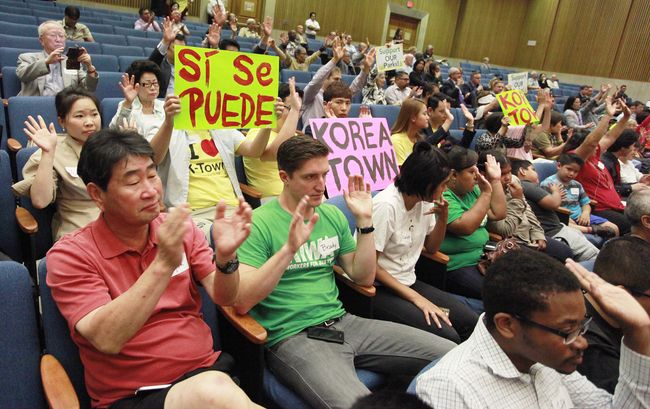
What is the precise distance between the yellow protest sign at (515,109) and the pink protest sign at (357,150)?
1.74 metres

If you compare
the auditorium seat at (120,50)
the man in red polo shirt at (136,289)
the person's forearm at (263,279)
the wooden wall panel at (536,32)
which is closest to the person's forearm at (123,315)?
the man in red polo shirt at (136,289)

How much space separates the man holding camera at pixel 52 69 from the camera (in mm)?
3645

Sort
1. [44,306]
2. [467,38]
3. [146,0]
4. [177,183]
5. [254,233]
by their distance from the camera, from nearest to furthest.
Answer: [44,306], [254,233], [177,183], [146,0], [467,38]

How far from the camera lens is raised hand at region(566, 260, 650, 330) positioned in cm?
117

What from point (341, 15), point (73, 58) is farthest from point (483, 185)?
point (341, 15)

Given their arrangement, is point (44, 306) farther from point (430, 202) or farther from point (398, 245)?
point (430, 202)

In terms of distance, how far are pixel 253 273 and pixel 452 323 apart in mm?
1121

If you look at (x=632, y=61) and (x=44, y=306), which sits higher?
(x=632, y=61)

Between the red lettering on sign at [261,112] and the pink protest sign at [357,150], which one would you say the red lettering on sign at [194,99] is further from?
the pink protest sign at [357,150]

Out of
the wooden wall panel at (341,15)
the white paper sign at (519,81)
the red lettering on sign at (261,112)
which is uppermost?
the wooden wall panel at (341,15)

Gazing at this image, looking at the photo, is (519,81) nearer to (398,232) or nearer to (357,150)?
(357,150)

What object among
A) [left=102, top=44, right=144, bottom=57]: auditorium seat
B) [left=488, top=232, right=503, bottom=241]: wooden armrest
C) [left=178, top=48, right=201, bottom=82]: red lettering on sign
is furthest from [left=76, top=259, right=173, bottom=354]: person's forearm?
[left=102, top=44, right=144, bottom=57]: auditorium seat

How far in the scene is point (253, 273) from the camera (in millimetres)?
1541

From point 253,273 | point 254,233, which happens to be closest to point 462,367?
point 253,273
